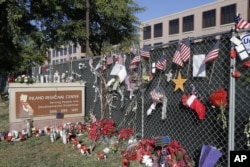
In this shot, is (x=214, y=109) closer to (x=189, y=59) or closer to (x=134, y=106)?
(x=189, y=59)

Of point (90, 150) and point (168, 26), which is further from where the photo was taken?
point (168, 26)

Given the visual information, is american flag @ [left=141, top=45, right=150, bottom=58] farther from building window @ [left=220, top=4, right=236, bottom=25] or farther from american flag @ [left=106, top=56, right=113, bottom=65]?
building window @ [left=220, top=4, right=236, bottom=25]

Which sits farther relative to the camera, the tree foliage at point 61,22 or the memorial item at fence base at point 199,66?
the tree foliage at point 61,22

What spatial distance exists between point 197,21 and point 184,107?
180 ft

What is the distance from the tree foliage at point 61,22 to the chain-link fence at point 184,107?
10590 millimetres

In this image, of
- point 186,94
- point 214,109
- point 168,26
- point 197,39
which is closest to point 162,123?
point 186,94

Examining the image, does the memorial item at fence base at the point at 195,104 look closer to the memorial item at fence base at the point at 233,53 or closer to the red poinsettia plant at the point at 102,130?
the memorial item at fence base at the point at 233,53

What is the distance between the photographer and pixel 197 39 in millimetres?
4773

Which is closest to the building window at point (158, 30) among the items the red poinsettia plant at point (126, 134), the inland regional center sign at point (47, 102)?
the inland regional center sign at point (47, 102)

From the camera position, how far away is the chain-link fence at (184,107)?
427cm

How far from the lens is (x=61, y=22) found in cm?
1791

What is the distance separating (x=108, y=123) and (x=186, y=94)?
257 centimetres

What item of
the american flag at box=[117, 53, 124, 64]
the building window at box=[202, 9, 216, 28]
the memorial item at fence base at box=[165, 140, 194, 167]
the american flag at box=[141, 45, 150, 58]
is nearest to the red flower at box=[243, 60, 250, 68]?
the memorial item at fence base at box=[165, 140, 194, 167]

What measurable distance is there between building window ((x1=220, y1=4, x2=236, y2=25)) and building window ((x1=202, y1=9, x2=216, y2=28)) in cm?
212
